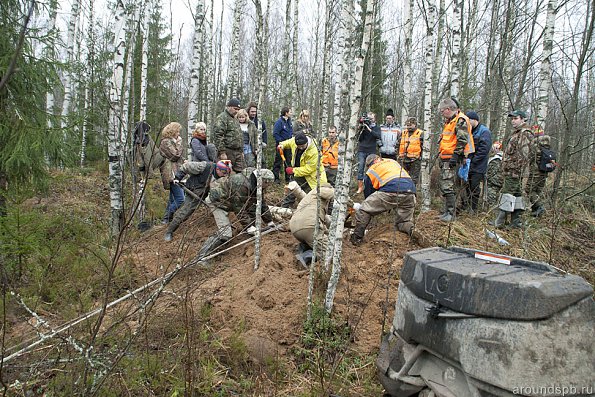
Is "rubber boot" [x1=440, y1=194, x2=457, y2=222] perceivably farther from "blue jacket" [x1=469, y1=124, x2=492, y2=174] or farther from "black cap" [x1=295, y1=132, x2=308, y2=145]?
"black cap" [x1=295, y1=132, x2=308, y2=145]

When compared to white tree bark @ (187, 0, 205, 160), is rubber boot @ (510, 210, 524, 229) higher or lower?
lower

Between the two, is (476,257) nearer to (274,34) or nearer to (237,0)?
(237,0)

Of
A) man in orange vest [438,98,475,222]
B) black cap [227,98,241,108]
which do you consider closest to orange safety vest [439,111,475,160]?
man in orange vest [438,98,475,222]

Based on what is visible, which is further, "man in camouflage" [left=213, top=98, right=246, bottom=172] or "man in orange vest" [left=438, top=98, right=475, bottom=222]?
"man in camouflage" [left=213, top=98, right=246, bottom=172]

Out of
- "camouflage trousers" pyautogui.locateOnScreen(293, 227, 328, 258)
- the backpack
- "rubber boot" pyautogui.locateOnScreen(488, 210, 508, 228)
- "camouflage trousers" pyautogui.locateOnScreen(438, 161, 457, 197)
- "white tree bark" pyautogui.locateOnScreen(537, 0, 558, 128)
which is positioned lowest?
"camouflage trousers" pyautogui.locateOnScreen(293, 227, 328, 258)

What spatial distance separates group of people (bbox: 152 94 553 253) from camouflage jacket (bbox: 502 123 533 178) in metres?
0.02

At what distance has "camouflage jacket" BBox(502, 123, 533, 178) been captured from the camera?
687 cm

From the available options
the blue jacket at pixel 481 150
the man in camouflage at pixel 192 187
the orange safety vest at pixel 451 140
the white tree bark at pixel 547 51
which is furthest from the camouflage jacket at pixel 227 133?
the white tree bark at pixel 547 51

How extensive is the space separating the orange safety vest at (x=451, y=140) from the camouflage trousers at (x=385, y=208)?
1387mm

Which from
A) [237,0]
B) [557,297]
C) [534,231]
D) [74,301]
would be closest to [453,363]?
[557,297]

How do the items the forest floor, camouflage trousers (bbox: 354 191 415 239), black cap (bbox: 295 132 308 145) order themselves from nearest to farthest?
the forest floor, camouflage trousers (bbox: 354 191 415 239), black cap (bbox: 295 132 308 145)

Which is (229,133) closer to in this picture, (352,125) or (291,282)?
(291,282)

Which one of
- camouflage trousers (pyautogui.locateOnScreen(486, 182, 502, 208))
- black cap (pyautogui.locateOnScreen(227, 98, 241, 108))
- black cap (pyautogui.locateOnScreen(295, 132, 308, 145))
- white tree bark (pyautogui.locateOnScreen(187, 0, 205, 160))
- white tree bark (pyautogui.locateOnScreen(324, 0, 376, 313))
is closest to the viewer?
white tree bark (pyautogui.locateOnScreen(324, 0, 376, 313))

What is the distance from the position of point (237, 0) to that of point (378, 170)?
32.4 ft
